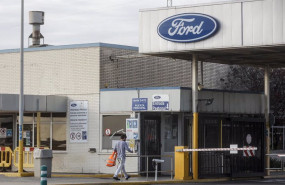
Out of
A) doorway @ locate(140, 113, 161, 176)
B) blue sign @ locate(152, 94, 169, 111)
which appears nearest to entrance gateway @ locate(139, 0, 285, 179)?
blue sign @ locate(152, 94, 169, 111)

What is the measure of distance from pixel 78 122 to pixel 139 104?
3348 mm

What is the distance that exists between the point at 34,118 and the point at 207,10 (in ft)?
35.5

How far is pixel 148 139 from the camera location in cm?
3188

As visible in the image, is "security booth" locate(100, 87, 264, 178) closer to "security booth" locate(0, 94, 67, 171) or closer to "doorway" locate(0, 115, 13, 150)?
"security booth" locate(0, 94, 67, 171)

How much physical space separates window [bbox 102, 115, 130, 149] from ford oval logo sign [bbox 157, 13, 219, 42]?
4884 mm

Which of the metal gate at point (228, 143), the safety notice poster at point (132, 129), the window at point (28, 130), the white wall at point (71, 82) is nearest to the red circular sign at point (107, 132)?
the white wall at point (71, 82)

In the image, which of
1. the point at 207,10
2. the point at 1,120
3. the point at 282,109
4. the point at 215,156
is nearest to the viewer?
the point at 207,10

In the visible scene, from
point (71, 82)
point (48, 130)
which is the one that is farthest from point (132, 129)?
point (48, 130)

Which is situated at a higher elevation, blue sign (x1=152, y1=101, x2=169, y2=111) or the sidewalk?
blue sign (x1=152, y1=101, x2=169, y2=111)

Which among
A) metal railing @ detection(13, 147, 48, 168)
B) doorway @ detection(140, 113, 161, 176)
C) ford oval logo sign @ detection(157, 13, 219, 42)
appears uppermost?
ford oval logo sign @ detection(157, 13, 219, 42)

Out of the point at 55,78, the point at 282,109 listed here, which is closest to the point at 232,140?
the point at 55,78

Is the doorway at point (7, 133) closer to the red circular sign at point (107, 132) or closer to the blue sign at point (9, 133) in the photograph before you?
the blue sign at point (9, 133)

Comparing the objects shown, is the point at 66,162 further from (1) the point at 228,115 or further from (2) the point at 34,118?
(1) the point at 228,115

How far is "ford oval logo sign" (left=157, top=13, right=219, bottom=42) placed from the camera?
27.9 meters
